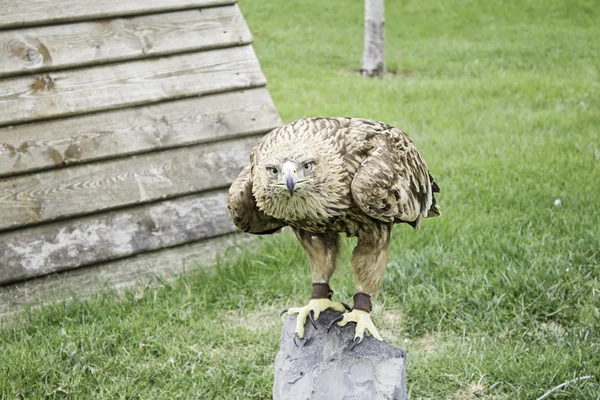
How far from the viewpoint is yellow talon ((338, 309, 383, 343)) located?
2.87m

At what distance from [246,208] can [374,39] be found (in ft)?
26.1

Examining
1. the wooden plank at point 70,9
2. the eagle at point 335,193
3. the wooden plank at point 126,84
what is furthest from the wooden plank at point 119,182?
the eagle at point 335,193

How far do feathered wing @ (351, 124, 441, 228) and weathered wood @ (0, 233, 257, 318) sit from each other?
199 cm

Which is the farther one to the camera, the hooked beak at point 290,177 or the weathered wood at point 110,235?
the weathered wood at point 110,235

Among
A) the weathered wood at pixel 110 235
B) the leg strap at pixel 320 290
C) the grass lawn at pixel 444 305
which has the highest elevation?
the leg strap at pixel 320 290

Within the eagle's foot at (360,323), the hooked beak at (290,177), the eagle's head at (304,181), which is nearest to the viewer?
the hooked beak at (290,177)

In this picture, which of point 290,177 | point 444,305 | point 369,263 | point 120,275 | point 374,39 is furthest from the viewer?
point 374,39

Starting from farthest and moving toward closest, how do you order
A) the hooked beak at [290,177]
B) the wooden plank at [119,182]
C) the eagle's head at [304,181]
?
the wooden plank at [119,182] < the eagle's head at [304,181] < the hooked beak at [290,177]

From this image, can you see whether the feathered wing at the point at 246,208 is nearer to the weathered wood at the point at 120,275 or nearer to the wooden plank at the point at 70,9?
the weathered wood at the point at 120,275

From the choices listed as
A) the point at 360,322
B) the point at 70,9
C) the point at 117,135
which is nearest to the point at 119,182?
the point at 117,135

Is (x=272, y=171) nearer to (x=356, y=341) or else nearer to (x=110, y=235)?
(x=356, y=341)

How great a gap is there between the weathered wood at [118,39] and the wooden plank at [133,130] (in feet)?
1.10

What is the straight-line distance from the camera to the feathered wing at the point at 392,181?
254 centimetres

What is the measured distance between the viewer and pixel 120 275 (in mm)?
4445
